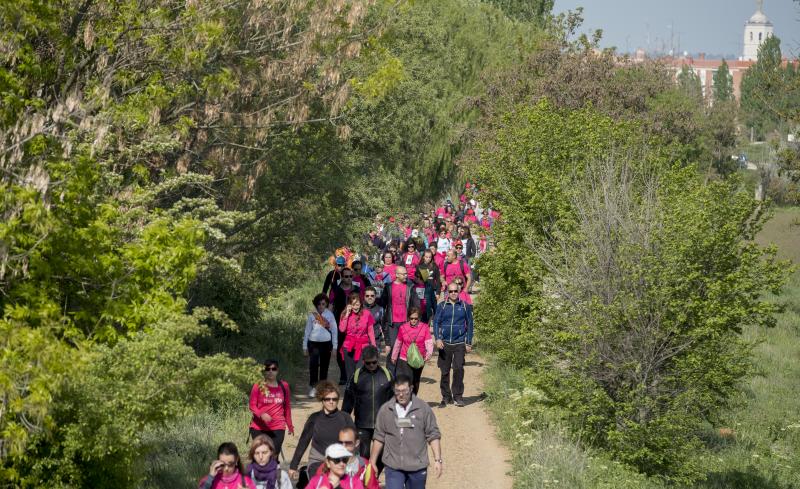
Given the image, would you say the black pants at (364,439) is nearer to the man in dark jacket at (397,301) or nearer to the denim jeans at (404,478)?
the denim jeans at (404,478)

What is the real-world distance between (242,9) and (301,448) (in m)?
9.52

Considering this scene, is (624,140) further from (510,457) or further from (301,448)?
(301,448)

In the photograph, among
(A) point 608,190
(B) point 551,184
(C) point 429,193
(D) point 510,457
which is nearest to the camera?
(D) point 510,457

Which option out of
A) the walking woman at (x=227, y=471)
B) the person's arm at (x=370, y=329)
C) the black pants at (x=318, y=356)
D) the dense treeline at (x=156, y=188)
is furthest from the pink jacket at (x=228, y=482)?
the black pants at (x=318, y=356)

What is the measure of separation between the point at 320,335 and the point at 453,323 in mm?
1874

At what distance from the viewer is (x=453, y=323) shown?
16453 mm

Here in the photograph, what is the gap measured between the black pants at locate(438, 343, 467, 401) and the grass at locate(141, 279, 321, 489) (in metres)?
2.83

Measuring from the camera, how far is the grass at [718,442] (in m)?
13.5

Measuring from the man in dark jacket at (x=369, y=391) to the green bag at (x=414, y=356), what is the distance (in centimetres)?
322

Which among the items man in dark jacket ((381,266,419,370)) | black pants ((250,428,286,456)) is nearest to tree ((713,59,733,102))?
man in dark jacket ((381,266,419,370))

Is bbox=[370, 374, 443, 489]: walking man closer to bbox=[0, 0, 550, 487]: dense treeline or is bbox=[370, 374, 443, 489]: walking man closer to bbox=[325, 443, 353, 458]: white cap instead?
bbox=[0, 0, 550, 487]: dense treeline

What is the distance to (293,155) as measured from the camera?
66.5 ft

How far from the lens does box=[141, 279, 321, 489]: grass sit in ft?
41.7

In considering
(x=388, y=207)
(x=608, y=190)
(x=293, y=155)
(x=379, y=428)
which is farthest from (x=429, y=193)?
(x=379, y=428)
